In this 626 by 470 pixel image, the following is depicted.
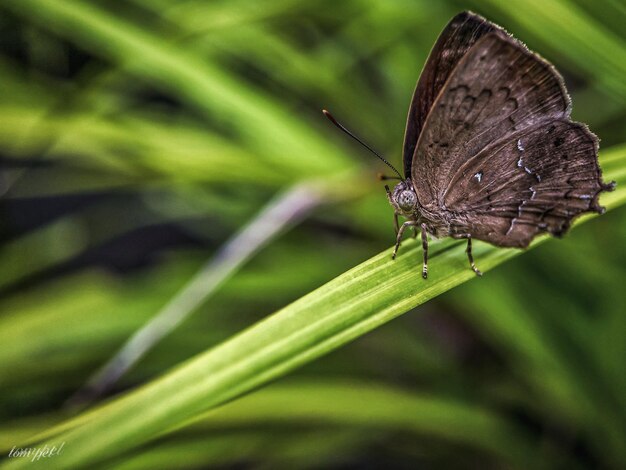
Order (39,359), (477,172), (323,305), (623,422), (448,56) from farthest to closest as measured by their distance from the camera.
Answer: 1. (39,359)
2. (623,422)
3. (477,172)
4. (448,56)
5. (323,305)

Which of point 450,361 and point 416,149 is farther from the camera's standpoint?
point 450,361

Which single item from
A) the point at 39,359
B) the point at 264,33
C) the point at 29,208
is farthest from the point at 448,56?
the point at 29,208

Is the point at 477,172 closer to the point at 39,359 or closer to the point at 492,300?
the point at 492,300

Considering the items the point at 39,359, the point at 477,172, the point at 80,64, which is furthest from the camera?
the point at 80,64

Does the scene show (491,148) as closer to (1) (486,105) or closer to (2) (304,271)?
(1) (486,105)

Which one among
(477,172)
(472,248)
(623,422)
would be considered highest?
(477,172)

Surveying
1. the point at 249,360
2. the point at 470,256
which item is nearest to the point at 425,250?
the point at 470,256

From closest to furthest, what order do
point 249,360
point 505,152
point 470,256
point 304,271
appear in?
point 249,360, point 470,256, point 505,152, point 304,271

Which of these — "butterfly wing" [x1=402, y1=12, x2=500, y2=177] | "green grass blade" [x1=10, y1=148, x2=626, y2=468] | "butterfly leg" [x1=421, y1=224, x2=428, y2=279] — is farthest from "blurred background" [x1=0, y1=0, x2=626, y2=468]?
"green grass blade" [x1=10, y1=148, x2=626, y2=468]
